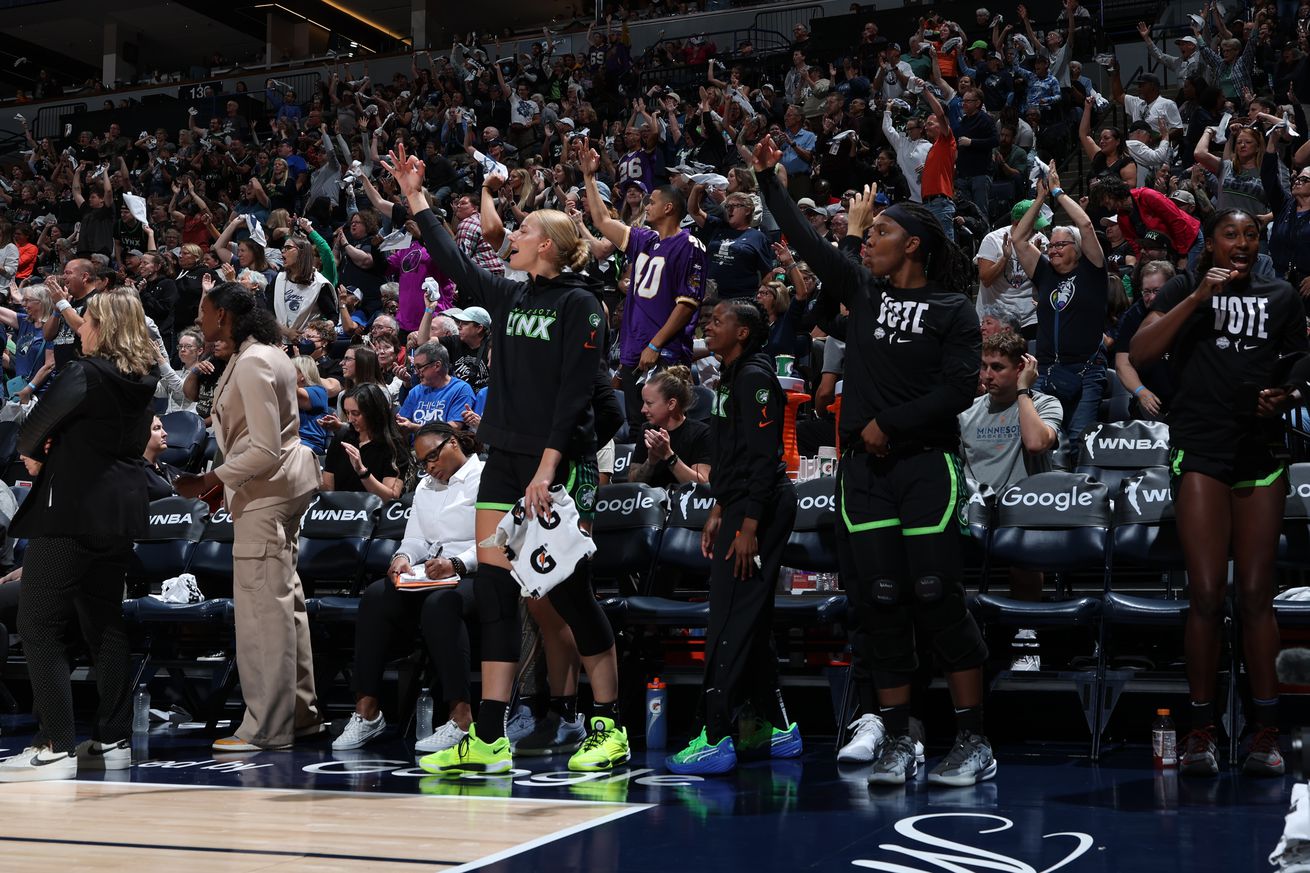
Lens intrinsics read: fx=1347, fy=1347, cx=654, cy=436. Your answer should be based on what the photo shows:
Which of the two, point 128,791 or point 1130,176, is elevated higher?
point 1130,176

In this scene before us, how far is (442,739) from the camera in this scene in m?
5.27

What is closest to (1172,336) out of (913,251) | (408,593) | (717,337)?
(913,251)

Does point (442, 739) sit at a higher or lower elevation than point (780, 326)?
lower

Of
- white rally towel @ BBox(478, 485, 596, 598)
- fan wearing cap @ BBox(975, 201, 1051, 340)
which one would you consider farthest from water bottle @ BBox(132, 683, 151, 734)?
fan wearing cap @ BBox(975, 201, 1051, 340)

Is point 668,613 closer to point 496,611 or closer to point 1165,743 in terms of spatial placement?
point 496,611

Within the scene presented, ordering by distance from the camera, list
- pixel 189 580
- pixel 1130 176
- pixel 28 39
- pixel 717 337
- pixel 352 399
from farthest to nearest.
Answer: pixel 28 39 < pixel 1130 176 < pixel 352 399 < pixel 189 580 < pixel 717 337

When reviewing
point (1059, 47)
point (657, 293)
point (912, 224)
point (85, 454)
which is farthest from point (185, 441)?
point (1059, 47)

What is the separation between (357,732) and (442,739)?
0.50 metres

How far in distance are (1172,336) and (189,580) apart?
15.2ft

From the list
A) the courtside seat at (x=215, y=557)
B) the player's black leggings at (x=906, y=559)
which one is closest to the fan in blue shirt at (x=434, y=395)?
the courtside seat at (x=215, y=557)

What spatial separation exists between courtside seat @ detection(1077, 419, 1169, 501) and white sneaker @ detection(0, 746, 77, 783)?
463cm

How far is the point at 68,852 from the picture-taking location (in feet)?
11.7

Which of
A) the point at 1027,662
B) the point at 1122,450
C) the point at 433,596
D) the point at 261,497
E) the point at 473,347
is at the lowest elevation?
the point at 1027,662

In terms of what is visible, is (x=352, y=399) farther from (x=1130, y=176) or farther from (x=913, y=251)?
(x=1130, y=176)
